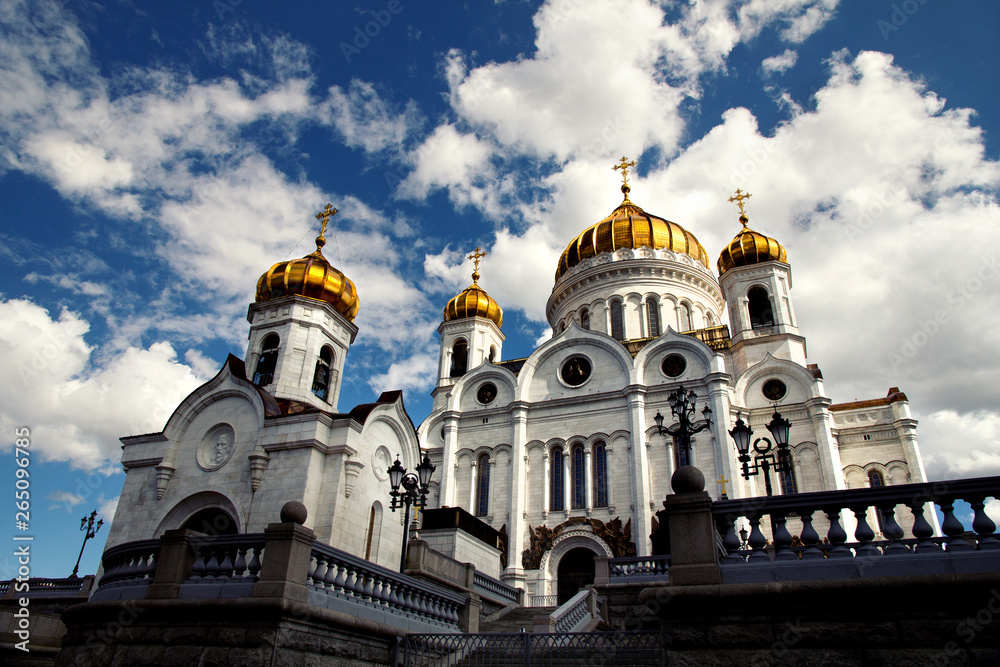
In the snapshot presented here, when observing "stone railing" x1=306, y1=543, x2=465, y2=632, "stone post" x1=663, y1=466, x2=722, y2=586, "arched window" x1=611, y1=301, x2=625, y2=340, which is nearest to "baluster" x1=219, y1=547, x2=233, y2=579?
"stone railing" x1=306, y1=543, x2=465, y2=632

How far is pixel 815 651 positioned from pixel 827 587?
0.55m

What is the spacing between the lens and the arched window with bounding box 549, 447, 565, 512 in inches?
1000

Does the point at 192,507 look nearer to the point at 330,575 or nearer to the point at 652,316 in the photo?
the point at 330,575

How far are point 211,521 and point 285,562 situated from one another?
37.6 feet

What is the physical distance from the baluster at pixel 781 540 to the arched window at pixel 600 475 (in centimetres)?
1866

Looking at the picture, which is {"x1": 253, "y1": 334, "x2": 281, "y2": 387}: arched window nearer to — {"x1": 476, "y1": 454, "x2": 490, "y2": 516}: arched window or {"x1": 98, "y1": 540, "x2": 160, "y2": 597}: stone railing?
{"x1": 476, "y1": 454, "x2": 490, "y2": 516}: arched window

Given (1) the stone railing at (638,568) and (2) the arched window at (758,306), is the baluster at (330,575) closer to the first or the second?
(1) the stone railing at (638,568)

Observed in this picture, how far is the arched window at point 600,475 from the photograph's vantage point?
24828mm

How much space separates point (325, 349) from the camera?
21656 mm

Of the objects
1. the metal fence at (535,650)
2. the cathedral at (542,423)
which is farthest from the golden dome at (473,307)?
the metal fence at (535,650)

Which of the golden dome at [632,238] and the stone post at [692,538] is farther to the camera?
the golden dome at [632,238]

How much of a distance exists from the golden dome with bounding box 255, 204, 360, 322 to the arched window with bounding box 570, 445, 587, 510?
1044 centimetres

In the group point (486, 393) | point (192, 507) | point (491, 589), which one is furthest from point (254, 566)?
point (486, 393)

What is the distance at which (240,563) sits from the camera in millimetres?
7883
